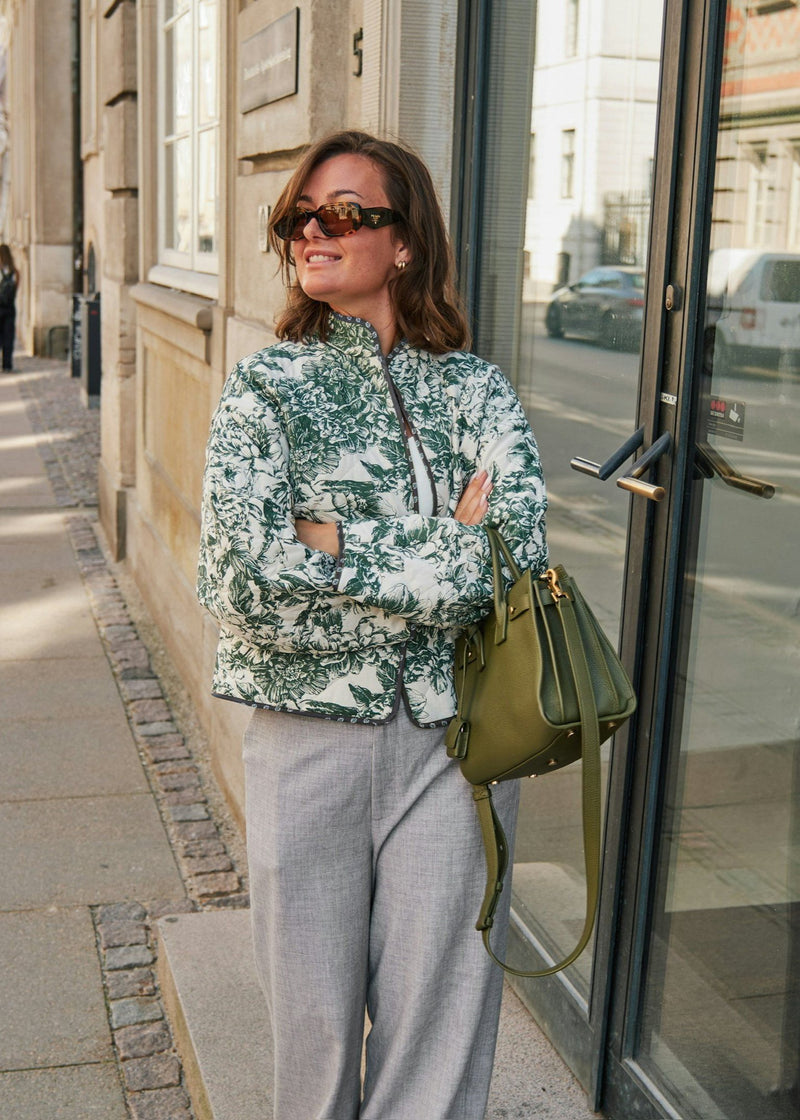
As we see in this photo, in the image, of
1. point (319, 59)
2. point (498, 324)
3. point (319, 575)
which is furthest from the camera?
point (319, 59)

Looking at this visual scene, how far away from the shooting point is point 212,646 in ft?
16.7

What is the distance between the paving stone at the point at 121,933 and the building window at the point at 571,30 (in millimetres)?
2661

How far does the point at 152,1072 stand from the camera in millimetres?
3359

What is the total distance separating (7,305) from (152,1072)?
1809cm

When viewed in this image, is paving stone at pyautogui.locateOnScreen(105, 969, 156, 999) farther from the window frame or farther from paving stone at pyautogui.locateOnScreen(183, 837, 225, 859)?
the window frame

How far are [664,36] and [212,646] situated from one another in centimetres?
305

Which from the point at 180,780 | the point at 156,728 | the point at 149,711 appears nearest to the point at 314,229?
the point at 180,780

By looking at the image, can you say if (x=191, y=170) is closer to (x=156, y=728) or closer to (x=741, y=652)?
(x=156, y=728)

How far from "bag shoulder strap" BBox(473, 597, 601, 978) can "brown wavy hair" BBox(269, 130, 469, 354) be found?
1.88 ft

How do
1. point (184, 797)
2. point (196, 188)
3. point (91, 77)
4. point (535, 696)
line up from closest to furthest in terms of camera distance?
1. point (535, 696)
2. point (184, 797)
3. point (196, 188)
4. point (91, 77)

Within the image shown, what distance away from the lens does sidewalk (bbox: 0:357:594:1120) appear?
126 inches

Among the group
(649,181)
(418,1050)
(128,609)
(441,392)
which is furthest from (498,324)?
(128,609)

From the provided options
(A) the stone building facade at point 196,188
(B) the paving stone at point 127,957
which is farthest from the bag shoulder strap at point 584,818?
(B) the paving stone at point 127,957

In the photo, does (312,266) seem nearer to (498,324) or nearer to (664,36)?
(664,36)
